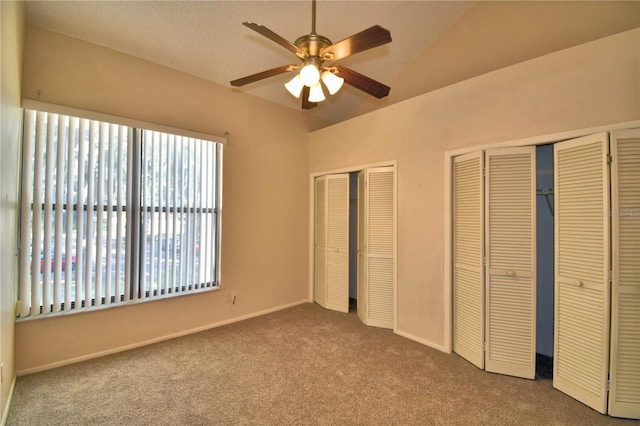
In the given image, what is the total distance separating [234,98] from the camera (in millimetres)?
3697

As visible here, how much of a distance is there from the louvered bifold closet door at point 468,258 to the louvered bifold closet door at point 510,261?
0.21ft

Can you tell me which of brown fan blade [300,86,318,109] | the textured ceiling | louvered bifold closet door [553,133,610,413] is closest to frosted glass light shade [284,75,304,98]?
brown fan blade [300,86,318,109]

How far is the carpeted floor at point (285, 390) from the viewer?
1965 mm

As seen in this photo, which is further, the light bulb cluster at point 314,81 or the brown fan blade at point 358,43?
the light bulb cluster at point 314,81

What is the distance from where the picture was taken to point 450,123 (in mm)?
2920

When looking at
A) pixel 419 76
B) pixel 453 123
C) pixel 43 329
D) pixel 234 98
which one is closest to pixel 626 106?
pixel 453 123

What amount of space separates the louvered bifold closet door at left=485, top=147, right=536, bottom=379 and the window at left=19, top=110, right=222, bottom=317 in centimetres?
303

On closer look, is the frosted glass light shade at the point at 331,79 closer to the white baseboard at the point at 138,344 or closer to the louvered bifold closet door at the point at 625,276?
the louvered bifold closet door at the point at 625,276

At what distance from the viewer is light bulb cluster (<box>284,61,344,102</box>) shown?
5.84ft

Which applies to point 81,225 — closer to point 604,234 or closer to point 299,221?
point 299,221

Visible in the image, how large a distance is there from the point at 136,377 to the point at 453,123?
3776 mm

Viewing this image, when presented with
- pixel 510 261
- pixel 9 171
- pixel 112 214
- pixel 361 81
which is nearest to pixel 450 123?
pixel 361 81

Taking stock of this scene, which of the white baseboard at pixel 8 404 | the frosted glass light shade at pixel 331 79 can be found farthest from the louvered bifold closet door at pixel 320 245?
the white baseboard at pixel 8 404

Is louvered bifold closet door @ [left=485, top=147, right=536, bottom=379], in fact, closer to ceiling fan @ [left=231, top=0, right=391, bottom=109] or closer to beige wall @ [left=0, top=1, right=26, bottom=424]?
ceiling fan @ [left=231, top=0, right=391, bottom=109]
